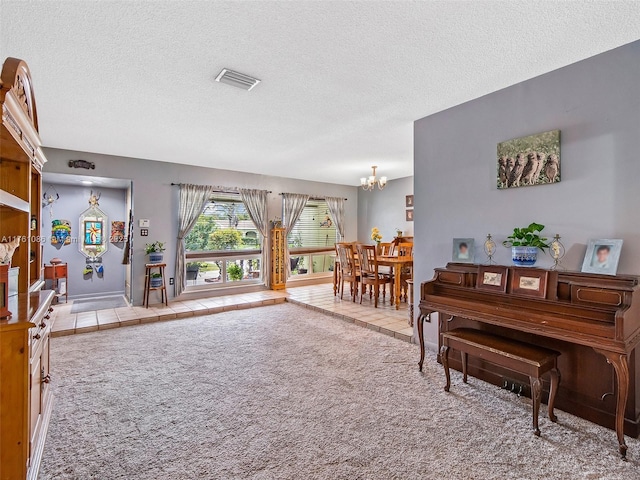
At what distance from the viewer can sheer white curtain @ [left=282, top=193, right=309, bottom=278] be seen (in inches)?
277

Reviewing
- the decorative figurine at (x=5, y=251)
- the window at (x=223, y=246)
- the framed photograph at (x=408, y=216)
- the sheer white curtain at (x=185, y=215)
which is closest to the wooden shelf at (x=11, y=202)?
the decorative figurine at (x=5, y=251)

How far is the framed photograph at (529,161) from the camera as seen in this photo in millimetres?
2557

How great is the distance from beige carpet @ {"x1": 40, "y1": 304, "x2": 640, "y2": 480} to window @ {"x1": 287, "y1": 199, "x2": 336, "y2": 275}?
158 inches

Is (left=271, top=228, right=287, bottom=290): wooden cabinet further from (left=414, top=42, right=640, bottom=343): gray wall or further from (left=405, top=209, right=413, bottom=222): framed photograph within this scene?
(left=414, top=42, right=640, bottom=343): gray wall

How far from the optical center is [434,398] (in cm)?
251

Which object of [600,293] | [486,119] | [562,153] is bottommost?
[600,293]

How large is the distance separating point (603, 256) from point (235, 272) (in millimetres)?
5616

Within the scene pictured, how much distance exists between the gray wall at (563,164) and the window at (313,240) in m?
4.27

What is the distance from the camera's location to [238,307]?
5465 millimetres

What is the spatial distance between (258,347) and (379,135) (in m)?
2.97

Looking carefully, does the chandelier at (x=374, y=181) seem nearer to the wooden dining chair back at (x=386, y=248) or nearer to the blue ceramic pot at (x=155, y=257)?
the wooden dining chair back at (x=386, y=248)

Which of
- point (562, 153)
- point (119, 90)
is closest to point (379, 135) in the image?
point (562, 153)

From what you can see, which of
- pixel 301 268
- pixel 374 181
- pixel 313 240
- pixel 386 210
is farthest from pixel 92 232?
pixel 386 210

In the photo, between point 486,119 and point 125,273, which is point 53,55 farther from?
point 125,273
